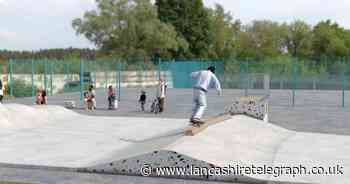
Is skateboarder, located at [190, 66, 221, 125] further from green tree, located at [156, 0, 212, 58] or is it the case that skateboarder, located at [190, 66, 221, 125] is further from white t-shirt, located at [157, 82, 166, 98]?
green tree, located at [156, 0, 212, 58]

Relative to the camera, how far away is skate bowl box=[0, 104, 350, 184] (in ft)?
28.4

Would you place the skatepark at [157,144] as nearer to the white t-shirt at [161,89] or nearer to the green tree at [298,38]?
the white t-shirt at [161,89]

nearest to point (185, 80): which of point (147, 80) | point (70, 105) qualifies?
point (147, 80)

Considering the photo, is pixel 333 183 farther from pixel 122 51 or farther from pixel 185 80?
pixel 122 51

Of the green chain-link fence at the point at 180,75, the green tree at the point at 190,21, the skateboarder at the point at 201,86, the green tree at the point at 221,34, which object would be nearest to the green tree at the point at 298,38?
the green tree at the point at 221,34

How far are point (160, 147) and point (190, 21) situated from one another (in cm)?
5402

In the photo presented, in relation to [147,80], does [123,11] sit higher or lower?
higher

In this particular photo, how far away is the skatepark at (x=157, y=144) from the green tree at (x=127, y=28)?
3373cm

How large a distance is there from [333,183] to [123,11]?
4457cm

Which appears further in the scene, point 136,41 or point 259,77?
point 136,41

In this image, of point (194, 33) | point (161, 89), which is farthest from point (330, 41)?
point (161, 89)

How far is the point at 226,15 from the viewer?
7294cm

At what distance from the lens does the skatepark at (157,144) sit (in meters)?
8.75

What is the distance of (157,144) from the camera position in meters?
9.91
